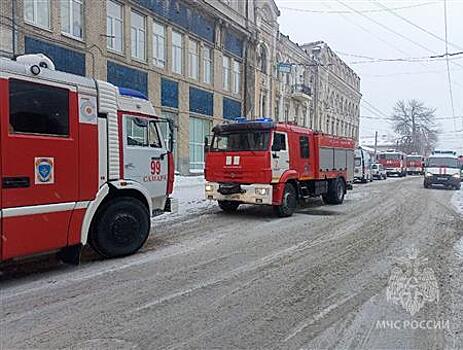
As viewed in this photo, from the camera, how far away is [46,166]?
5840 millimetres

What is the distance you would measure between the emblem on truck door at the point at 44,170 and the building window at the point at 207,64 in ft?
73.3

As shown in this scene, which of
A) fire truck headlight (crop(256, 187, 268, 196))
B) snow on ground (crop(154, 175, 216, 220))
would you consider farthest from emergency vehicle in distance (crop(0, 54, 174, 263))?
fire truck headlight (crop(256, 187, 268, 196))

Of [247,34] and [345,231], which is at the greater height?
[247,34]

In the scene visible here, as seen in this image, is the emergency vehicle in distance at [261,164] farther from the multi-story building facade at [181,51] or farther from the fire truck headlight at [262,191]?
the multi-story building facade at [181,51]

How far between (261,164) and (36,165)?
6.90 metres

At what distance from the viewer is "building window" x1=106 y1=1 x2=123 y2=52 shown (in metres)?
19.9

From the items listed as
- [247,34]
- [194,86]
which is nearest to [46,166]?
[194,86]

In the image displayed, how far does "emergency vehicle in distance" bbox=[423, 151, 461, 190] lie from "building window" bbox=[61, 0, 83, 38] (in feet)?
69.6

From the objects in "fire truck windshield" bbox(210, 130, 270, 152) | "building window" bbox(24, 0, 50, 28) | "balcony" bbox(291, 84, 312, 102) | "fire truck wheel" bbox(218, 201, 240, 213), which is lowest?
"fire truck wheel" bbox(218, 201, 240, 213)

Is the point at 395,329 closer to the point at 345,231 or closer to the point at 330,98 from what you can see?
the point at 345,231

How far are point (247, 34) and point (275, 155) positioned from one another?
2228cm

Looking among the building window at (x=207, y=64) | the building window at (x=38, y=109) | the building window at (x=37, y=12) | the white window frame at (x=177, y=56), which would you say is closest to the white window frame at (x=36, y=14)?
the building window at (x=37, y=12)

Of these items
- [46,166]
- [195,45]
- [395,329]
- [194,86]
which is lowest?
[395,329]

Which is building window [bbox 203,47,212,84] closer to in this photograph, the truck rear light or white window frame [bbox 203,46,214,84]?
white window frame [bbox 203,46,214,84]
